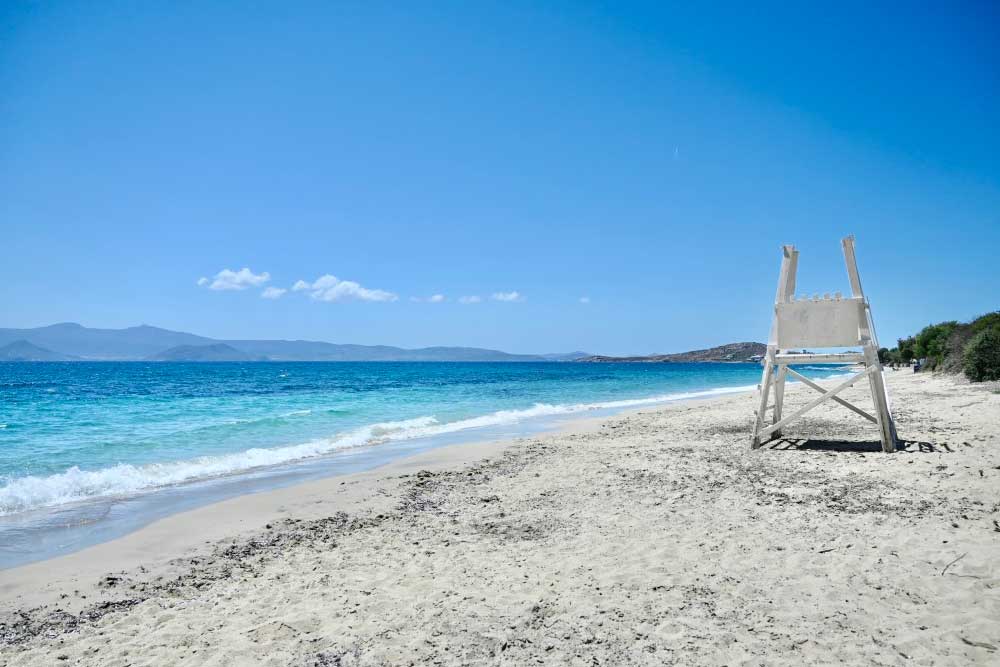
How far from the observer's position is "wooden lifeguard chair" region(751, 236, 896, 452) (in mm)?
8469

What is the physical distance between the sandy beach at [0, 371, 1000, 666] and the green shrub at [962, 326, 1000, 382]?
53.5 ft

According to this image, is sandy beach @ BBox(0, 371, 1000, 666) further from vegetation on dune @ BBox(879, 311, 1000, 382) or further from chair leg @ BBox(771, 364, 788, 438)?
vegetation on dune @ BBox(879, 311, 1000, 382)

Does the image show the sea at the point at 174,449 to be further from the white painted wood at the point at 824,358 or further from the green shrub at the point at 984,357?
the green shrub at the point at 984,357

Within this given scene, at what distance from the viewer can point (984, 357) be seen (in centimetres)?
2044

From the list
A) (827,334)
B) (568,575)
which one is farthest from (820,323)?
(568,575)

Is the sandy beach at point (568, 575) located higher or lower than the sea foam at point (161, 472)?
higher

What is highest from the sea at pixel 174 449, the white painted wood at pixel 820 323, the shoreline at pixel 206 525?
the white painted wood at pixel 820 323

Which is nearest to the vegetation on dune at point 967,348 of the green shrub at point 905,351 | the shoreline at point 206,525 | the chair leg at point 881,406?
the green shrub at point 905,351

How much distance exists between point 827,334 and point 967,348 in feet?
59.7

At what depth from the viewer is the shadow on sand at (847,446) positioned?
8.34m

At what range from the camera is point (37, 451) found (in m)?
13.7

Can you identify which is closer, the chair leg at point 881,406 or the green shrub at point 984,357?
the chair leg at point 881,406

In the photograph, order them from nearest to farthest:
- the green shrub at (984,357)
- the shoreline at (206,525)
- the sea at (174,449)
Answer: the shoreline at (206,525) → the sea at (174,449) → the green shrub at (984,357)

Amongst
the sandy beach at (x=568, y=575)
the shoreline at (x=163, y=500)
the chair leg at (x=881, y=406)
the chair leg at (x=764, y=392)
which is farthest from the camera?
the chair leg at (x=764, y=392)
